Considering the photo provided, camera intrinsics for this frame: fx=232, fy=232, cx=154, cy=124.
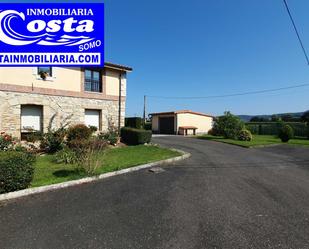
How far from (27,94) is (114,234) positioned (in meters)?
10.7

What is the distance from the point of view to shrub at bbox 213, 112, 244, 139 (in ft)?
71.9

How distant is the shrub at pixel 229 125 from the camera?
21905 mm

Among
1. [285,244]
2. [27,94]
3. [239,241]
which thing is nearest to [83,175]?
[239,241]

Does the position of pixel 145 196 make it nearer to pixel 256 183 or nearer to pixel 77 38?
pixel 256 183

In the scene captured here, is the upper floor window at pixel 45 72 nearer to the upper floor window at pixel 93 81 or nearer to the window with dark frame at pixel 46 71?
the window with dark frame at pixel 46 71

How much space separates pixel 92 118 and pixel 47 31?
258 inches

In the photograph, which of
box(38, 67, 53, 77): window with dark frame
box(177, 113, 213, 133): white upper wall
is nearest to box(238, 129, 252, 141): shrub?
box(177, 113, 213, 133): white upper wall

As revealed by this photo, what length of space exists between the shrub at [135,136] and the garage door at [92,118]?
185 centimetres

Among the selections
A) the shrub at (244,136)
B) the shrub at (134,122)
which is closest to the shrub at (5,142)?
the shrub at (134,122)

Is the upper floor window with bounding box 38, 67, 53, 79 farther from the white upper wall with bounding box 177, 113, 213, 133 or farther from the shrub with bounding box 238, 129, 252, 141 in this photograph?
the white upper wall with bounding box 177, 113, 213, 133

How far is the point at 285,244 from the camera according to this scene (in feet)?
11.2

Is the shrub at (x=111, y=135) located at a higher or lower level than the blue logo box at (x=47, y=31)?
lower

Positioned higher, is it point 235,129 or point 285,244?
point 235,129

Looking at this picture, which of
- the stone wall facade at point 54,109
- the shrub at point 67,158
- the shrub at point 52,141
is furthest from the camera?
the shrub at point 52,141
